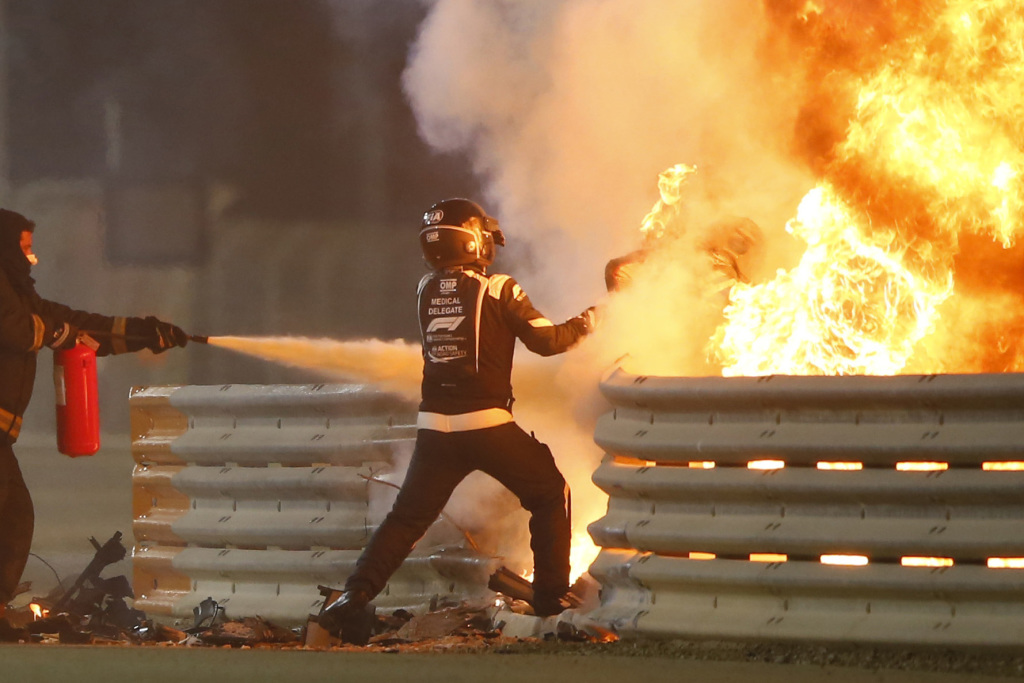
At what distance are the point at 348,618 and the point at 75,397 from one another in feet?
6.48

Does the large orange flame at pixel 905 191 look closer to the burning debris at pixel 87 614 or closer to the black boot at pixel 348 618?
the black boot at pixel 348 618

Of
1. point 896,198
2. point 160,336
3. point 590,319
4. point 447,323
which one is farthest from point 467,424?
point 896,198

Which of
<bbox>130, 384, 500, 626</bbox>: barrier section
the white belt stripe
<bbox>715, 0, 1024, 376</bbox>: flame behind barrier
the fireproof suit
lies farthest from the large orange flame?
<bbox>130, 384, 500, 626</bbox>: barrier section

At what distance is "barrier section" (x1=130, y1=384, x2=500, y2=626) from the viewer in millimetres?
6559

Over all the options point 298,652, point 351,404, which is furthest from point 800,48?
point 298,652

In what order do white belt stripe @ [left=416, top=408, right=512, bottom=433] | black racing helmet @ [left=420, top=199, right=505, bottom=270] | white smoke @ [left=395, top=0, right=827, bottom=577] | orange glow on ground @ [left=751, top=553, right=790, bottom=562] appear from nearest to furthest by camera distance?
orange glow on ground @ [left=751, top=553, right=790, bottom=562] → white belt stripe @ [left=416, top=408, right=512, bottom=433] → black racing helmet @ [left=420, top=199, right=505, bottom=270] → white smoke @ [left=395, top=0, right=827, bottom=577]

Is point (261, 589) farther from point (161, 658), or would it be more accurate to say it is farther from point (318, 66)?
point (318, 66)

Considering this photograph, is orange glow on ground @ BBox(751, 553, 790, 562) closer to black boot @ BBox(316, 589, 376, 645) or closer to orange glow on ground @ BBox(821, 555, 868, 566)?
orange glow on ground @ BBox(821, 555, 868, 566)

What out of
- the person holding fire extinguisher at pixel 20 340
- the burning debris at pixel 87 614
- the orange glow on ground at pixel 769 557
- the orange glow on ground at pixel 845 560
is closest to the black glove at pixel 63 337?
the person holding fire extinguisher at pixel 20 340

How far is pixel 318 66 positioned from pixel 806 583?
8.48 meters

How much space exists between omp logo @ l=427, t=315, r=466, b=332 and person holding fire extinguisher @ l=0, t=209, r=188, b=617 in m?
1.54

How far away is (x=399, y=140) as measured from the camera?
12070mm

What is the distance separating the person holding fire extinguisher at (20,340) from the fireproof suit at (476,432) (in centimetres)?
164

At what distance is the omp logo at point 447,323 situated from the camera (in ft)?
20.0
